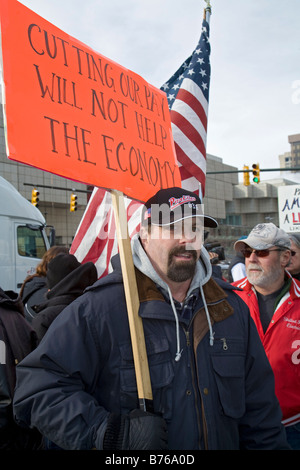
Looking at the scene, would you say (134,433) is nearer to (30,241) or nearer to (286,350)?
(286,350)

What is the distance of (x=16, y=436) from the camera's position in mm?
2166

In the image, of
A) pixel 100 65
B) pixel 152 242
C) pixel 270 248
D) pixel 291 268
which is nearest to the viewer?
pixel 152 242

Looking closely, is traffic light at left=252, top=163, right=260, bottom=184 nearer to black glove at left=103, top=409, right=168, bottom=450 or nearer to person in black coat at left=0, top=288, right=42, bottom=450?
person in black coat at left=0, top=288, right=42, bottom=450

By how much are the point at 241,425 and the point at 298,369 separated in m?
0.86

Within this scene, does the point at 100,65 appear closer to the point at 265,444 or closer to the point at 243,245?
the point at 243,245

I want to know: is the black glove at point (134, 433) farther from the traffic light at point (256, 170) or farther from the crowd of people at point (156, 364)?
the traffic light at point (256, 170)

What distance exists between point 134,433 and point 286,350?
4.86 ft

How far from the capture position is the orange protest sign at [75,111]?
1.91 m

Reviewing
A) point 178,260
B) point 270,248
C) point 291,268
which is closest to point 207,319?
point 178,260

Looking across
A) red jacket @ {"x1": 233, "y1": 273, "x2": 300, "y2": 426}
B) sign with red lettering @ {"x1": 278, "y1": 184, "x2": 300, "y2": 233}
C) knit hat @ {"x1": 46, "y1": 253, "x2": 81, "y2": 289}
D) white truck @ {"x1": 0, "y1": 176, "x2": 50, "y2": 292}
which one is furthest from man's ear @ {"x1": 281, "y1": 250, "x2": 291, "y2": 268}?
white truck @ {"x1": 0, "y1": 176, "x2": 50, "y2": 292}

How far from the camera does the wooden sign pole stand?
1.74 m

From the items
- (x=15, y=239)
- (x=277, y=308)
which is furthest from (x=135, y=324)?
(x=15, y=239)

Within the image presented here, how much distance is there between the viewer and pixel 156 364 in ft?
6.04

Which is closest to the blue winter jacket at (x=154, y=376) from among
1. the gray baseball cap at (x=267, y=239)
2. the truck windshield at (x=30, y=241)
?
the gray baseball cap at (x=267, y=239)
